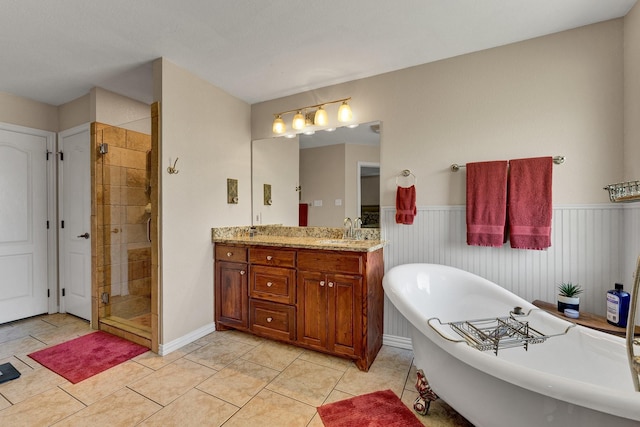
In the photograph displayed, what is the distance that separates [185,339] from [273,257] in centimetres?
105

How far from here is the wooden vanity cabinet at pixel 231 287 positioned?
2.57 meters

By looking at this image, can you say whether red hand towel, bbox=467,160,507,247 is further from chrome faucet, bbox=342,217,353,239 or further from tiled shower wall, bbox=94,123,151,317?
tiled shower wall, bbox=94,123,151,317

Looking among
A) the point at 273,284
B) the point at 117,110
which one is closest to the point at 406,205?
the point at 273,284

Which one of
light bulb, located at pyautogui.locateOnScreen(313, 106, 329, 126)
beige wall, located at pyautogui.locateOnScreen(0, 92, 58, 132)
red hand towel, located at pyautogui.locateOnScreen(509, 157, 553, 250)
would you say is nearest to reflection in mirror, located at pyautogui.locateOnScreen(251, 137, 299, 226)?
light bulb, located at pyautogui.locateOnScreen(313, 106, 329, 126)

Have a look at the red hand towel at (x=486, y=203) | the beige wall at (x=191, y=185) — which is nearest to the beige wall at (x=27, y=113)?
the beige wall at (x=191, y=185)

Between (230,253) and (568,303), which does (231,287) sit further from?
(568,303)

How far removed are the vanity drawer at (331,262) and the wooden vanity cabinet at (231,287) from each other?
62 centimetres

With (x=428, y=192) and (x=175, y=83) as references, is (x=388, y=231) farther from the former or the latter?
(x=175, y=83)

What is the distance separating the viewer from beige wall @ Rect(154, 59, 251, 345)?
2285 millimetres

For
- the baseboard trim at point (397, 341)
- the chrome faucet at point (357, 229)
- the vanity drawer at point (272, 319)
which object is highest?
the chrome faucet at point (357, 229)

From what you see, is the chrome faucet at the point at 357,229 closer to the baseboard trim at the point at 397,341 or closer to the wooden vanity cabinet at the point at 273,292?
the wooden vanity cabinet at the point at 273,292

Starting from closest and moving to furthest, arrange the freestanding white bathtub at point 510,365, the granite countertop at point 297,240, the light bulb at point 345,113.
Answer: the freestanding white bathtub at point 510,365 → the granite countertop at point 297,240 → the light bulb at point 345,113

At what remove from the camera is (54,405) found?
1.68 meters

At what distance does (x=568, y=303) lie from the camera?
1.76 metres
